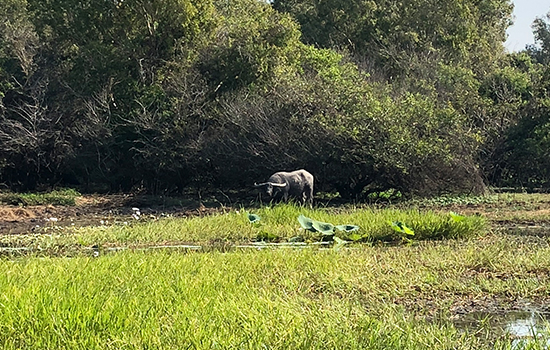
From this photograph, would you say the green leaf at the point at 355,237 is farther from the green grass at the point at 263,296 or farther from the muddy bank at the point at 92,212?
the muddy bank at the point at 92,212

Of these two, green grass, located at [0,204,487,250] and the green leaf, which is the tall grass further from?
green grass, located at [0,204,487,250]

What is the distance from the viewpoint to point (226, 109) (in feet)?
64.9

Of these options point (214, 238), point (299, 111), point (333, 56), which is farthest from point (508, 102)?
point (214, 238)

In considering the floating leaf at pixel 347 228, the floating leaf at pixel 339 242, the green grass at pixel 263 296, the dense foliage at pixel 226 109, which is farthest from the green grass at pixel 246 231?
the dense foliage at pixel 226 109

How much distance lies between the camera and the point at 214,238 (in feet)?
35.8

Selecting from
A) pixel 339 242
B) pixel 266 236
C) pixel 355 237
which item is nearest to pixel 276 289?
pixel 339 242

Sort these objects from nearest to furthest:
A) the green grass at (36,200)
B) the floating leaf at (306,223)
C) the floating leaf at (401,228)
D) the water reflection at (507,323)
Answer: the water reflection at (507,323), the floating leaf at (401,228), the floating leaf at (306,223), the green grass at (36,200)

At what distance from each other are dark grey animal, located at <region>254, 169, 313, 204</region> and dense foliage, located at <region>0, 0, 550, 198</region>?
1.67 meters

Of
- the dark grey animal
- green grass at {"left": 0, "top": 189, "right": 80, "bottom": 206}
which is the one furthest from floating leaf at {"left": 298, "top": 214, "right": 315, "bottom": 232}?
green grass at {"left": 0, "top": 189, "right": 80, "bottom": 206}

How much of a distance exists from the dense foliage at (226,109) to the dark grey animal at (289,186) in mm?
1666

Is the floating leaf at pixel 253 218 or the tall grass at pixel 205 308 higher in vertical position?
the tall grass at pixel 205 308

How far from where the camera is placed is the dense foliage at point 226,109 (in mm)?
18281

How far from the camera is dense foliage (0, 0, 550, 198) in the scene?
18.3 metres

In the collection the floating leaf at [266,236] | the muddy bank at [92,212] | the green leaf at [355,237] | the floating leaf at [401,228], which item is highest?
the floating leaf at [401,228]
